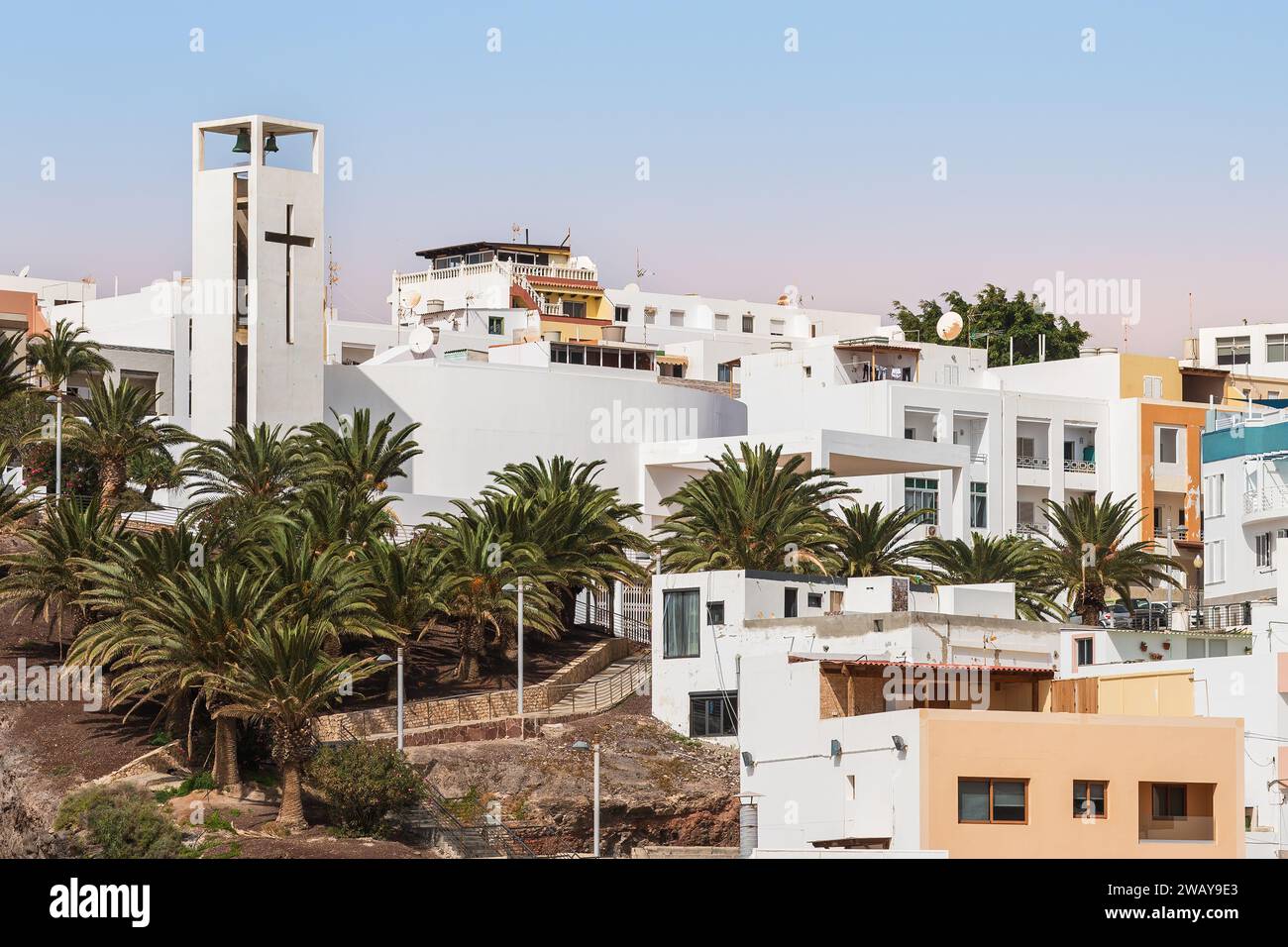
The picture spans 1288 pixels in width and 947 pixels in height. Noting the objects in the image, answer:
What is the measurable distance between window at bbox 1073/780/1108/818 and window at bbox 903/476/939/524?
39017 mm

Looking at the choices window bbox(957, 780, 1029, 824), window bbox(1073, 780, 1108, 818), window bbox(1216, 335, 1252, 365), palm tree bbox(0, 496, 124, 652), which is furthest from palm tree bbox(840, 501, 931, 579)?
window bbox(1216, 335, 1252, 365)

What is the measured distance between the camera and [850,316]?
130m

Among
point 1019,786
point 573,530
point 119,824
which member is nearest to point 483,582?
point 573,530

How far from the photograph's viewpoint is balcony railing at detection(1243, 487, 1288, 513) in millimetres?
65688

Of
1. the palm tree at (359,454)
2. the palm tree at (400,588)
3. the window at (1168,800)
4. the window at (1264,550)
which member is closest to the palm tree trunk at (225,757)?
the palm tree at (400,588)

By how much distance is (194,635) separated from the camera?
151 ft

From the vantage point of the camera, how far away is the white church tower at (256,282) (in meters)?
69.5

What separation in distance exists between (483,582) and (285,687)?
33.8 feet

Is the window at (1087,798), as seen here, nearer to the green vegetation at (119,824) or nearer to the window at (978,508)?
the green vegetation at (119,824)

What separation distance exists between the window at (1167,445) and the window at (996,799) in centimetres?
5006

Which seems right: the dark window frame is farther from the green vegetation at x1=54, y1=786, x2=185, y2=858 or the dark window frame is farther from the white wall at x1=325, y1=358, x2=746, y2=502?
the white wall at x1=325, y1=358, x2=746, y2=502
